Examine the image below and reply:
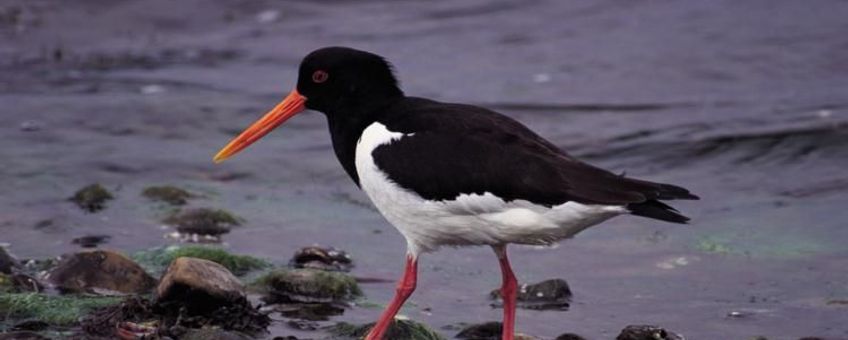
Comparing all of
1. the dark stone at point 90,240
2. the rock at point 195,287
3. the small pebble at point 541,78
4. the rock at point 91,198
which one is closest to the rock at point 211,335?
the rock at point 195,287

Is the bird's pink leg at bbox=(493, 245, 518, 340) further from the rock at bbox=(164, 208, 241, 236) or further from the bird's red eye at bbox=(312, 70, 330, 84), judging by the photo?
the rock at bbox=(164, 208, 241, 236)

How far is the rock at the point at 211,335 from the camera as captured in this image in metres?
5.63

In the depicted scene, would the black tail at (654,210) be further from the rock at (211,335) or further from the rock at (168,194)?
the rock at (168,194)

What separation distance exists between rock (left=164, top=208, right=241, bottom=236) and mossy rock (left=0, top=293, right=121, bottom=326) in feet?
6.04

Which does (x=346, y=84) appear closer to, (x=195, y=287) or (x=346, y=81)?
(x=346, y=81)

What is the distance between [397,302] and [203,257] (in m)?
1.74

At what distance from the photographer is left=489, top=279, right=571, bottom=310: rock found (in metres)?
6.91

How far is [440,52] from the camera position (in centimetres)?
1420

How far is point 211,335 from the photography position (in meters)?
5.64

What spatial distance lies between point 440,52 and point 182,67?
2541 mm

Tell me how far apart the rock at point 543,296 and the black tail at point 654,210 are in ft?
5.35

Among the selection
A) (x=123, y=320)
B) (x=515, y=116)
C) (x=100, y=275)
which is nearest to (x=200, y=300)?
(x=123, y=320)

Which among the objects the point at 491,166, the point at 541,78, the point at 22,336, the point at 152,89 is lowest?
the point at 22,336

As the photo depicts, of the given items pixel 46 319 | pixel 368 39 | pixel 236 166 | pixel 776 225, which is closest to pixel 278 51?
pixel 368 39
